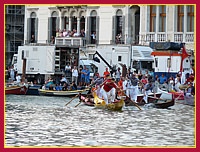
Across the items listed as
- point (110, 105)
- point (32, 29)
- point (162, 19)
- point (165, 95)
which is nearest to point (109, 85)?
point (110, 105)

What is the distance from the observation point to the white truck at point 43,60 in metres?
8.44

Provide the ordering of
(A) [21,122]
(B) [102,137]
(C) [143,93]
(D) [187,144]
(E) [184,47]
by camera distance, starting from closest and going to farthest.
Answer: (D) [187,144], (B) [102,137], (A) [21,122], (E) [184,47], (C) [143,93]

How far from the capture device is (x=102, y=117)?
8414 mm

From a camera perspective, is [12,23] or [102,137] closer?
[102,137]

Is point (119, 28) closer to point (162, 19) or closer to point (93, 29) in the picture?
point (93, 29)

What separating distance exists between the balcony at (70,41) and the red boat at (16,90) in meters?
0.64

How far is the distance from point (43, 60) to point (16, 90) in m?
0.56

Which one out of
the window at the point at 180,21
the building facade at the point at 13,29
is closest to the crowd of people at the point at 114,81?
the building facade at the point at 13,29

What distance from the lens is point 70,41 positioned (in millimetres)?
8539

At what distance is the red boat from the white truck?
5.7 inches

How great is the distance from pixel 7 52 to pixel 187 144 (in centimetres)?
216

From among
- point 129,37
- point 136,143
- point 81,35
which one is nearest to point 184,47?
point 129,37

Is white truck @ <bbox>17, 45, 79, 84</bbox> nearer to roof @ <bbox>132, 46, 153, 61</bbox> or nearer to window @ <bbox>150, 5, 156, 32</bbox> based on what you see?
roof @ <bbox>132, 46, 153, 61</bbox>

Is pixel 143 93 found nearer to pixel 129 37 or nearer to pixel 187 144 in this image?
pixel 129 37
